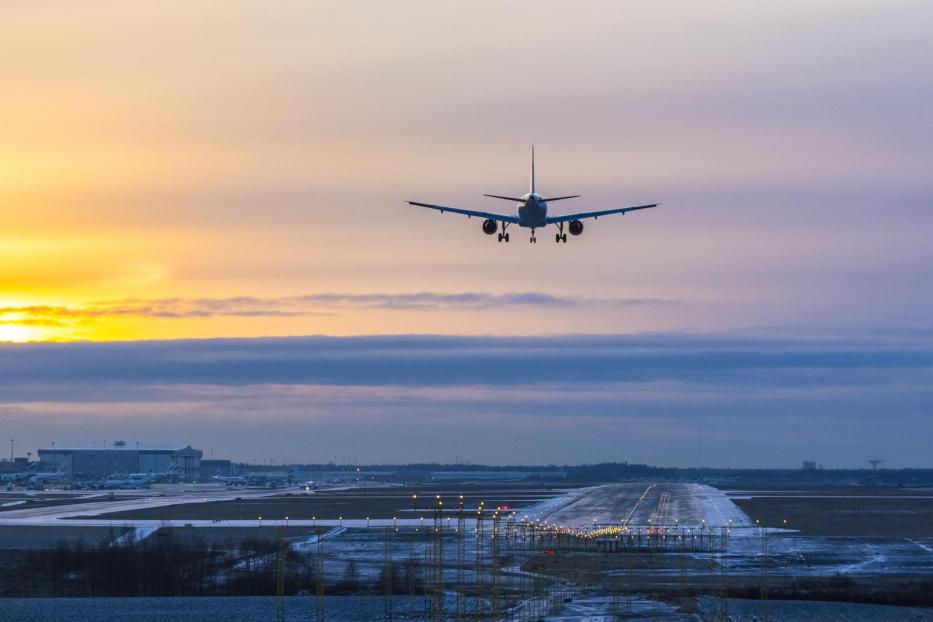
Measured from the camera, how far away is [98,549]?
120 metres

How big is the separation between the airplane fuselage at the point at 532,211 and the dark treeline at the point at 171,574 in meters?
27.3

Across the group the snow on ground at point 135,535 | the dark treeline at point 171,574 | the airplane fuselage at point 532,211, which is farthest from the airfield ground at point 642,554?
the airplane fuselage at point 532,211

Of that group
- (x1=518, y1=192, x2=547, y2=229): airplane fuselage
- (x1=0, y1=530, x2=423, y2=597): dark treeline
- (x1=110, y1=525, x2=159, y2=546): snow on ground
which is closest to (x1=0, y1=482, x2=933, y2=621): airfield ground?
(x1=110, y1=525, x2=159, y2=546): snow on ground

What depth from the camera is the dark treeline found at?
102375mm

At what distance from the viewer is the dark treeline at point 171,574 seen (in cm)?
10238

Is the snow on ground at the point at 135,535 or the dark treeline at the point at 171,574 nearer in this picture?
the dark treeline at the point at 171,574

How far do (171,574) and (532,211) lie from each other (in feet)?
124

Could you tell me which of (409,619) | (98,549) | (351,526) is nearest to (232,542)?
(98,549)

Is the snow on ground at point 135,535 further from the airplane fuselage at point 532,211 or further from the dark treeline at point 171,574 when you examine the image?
the airplane fuselage at point 532,211

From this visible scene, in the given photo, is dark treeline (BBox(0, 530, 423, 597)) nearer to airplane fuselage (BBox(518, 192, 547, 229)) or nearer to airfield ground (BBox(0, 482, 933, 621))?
airfield ground (BBox(0, 482, 933, 621))

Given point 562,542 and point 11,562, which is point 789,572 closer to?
point 562,542

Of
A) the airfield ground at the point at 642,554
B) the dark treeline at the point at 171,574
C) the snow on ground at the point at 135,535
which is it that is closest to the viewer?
the airfield ground at the point at 642,554

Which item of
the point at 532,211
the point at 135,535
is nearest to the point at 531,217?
the point at 532,211

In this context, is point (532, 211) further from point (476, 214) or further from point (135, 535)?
point (135, 535)
